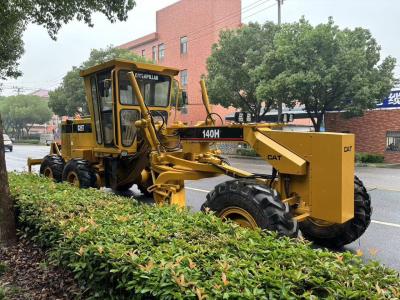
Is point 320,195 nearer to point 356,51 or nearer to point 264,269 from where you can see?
point 264,269

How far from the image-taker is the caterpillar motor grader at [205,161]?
4.77 m

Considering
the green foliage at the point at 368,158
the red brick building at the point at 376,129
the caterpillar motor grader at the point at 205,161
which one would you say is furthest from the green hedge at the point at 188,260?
the red brick building at the point at 376,129

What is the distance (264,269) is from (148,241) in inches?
41.4

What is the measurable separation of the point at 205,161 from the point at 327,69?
54.6 ft

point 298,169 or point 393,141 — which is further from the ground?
point 298,169

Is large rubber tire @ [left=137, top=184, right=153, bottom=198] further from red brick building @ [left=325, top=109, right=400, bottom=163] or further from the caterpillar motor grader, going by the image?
red brick building @ [left=325, top=109, right=400, bottom=163]

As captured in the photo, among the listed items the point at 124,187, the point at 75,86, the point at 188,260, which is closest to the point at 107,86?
the point at 124,187

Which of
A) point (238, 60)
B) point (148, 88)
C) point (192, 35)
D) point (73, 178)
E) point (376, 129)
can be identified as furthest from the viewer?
point (192, 35)

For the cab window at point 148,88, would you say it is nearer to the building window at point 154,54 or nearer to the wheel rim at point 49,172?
the wheel rim at point 49,172

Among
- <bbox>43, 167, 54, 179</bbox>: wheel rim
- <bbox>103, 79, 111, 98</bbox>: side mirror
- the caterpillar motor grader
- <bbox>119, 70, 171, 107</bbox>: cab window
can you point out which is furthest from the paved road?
<bbox>103, 79, 111, 98</bbox>: side mirror

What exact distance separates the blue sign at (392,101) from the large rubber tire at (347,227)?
20582mm

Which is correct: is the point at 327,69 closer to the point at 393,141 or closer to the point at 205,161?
the point at 393,141

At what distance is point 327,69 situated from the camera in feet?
69.6

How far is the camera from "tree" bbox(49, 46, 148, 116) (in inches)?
1633
